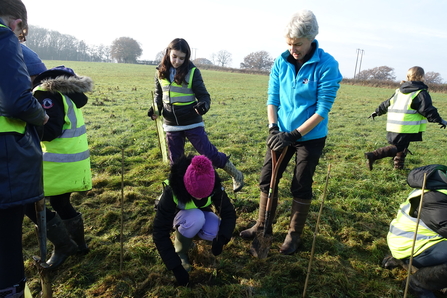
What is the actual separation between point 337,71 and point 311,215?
1.88 m

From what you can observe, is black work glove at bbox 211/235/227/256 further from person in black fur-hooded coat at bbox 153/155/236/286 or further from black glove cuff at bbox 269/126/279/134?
black glove cuff at bbox 269/126/279/134

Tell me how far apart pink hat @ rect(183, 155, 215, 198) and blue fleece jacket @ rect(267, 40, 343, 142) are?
3.47ft

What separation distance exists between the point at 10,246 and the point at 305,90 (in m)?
2.47

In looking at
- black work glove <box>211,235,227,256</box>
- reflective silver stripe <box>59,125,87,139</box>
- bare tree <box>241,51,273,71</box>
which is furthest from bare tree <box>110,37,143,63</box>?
black work glove <box>211,235,227,256</box>

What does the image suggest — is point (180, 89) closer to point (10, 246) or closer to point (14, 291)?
point (10, 246)

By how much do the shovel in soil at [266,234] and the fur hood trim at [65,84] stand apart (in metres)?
1.82

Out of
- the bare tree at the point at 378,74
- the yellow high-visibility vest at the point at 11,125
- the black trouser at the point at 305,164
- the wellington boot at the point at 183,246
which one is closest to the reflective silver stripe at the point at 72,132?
the yellow high-visibility vest at the point at 11,125

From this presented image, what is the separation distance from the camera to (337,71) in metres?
2.75

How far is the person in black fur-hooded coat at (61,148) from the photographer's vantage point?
246 centimetres

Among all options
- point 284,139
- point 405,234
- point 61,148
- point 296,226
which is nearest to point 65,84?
point 61,148

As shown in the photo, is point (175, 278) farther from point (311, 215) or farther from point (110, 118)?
point (110, 118)

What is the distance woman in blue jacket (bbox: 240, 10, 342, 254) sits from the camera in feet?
8.78

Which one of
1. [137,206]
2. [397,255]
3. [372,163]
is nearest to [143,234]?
[137,206]

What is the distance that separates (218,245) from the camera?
2551mm
